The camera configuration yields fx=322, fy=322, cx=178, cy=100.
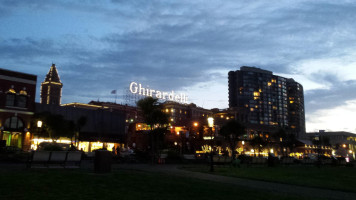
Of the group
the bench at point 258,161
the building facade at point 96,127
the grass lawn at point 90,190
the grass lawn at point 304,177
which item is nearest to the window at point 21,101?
the building facade at point 96,127

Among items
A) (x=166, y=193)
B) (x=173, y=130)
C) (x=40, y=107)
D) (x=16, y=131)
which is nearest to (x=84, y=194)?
(x=166, y=193)

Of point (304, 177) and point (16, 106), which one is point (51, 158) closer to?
point (304, 177)

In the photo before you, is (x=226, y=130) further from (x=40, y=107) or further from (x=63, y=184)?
(x=63, y=184)

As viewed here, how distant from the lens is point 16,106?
55781 mm

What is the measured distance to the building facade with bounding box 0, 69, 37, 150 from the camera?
53.8 metres

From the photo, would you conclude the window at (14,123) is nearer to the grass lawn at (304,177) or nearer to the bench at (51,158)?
the grass lawn at (304,177)

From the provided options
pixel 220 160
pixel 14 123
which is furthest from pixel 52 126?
pixel 220 160

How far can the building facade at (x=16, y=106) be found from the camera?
53.8 m

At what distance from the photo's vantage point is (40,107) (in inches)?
2707

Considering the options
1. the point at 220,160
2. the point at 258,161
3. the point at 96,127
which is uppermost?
the point at 96,127

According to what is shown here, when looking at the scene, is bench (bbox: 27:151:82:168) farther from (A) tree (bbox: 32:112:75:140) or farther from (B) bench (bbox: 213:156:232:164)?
(A) tree (bbox: 32:112:75:140)

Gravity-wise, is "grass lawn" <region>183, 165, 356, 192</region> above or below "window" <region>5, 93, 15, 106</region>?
below

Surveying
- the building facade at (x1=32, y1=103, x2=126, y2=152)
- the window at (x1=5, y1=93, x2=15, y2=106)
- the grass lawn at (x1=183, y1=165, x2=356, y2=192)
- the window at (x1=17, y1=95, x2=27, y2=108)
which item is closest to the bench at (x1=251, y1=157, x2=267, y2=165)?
the grass lawn at (x1=183, y1=165, x2=356, y2=192)

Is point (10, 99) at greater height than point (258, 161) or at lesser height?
greater
